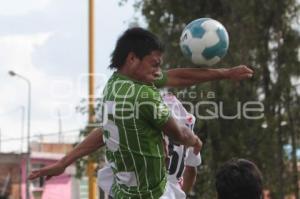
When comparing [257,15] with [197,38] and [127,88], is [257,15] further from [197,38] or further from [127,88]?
[127,88]

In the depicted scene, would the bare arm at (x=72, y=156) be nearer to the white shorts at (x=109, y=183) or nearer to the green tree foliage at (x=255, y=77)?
the white shorts at (x=109, y=183)

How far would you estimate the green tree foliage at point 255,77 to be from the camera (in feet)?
56.3

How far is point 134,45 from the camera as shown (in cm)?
459

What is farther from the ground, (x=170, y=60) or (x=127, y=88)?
(x=170, y=60)

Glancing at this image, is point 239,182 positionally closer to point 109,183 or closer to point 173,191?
point 173,191

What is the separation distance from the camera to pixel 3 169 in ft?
139

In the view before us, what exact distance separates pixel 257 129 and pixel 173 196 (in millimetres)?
12596

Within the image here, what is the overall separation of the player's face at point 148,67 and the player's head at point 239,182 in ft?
2.54

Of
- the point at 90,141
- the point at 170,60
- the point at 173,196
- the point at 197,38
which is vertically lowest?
the point at 173,196

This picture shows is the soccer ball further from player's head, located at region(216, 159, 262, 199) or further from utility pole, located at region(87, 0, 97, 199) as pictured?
utility pole, located at region(87, 0, 97, 199)

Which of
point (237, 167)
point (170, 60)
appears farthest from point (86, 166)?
point (237, 167)

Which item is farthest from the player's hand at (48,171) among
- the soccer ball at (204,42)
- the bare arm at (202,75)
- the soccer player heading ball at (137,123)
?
the soccer ball at (204,42)

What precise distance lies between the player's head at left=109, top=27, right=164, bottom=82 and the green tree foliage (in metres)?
12.2

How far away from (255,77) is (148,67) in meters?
12.9
